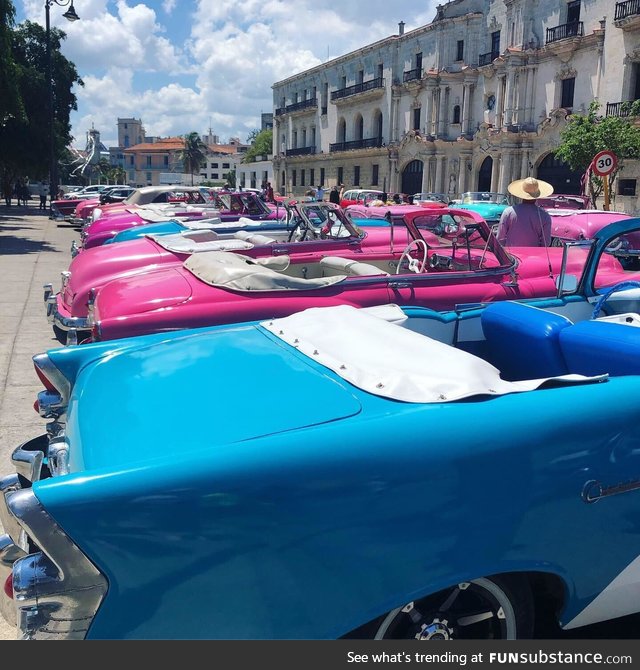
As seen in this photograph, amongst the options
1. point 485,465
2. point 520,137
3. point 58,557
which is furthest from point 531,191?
point 520,137

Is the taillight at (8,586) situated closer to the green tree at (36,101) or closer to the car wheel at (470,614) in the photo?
the car wheel at (470,614)

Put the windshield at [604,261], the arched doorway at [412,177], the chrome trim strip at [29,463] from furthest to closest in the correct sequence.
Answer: the arched doorway at [412,177]
the windshield at [604,261]
the chrome trim strip at [29,463]

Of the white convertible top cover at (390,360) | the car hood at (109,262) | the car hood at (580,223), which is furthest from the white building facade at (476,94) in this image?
the white convertible top cover at (390,360)

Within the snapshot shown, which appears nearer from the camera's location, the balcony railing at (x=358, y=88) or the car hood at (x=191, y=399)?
the car hood at (x=191, y=399)

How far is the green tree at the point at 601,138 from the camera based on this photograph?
25.3 metres

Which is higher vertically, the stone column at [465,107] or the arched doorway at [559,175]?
the stone column at [465,107]

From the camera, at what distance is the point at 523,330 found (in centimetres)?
336

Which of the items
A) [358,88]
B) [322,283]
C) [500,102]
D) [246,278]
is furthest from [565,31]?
[246,278]

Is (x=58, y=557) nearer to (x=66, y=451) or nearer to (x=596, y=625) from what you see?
(x=66, y=451)

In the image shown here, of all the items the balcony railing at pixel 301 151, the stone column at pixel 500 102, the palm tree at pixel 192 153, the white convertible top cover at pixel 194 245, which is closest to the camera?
the white convertible top cover at pixel 194 245

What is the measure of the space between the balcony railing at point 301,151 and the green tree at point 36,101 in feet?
81.6

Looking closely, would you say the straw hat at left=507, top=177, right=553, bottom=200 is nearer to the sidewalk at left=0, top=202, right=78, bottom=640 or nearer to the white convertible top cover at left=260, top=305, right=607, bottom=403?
the white convertible top cover at left=260, top=305, right=607, bottom=403

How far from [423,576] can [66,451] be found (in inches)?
54.2

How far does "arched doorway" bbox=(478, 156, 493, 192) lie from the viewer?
3707 centimetres
